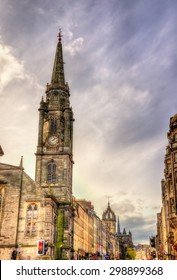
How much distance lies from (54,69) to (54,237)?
37637 millimetres

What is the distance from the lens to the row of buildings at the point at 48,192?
42.2 meters

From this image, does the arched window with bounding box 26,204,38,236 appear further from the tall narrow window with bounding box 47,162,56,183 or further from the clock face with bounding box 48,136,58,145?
the clock face with bounding box 48,136,58,145

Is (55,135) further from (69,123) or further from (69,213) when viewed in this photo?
(69,213)

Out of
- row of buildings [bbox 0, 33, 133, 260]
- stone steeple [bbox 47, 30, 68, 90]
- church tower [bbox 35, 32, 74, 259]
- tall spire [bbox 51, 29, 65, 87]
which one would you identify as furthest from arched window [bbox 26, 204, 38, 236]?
tall spire [bbox 51, 29, 65, 87]

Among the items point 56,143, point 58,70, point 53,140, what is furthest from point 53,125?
point 58,70

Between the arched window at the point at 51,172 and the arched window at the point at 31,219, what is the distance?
11.8 meters

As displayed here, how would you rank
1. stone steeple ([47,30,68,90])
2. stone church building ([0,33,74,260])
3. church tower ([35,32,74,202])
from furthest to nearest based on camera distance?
stone steeple ([47,30,68,90]) < church tower ([35,32,74,202]) < stone church building ([0,33,74,260])

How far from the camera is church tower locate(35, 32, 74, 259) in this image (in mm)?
51531

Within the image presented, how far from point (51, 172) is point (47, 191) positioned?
13.9 feet

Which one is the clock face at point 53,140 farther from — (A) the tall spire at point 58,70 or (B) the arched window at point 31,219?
(B) the arched window at point 31,219

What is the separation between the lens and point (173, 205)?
155 feet

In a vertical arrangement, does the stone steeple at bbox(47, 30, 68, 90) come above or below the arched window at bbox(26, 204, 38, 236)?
above

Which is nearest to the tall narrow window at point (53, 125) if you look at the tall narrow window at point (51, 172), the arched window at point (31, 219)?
the tall narrow window at point (51, 172)
